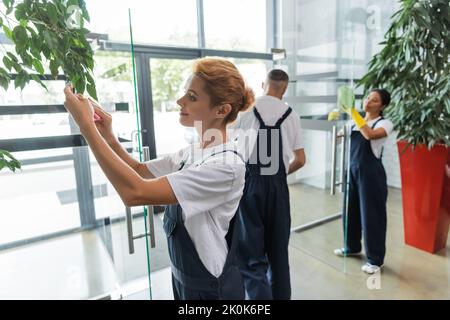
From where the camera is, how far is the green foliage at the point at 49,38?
0.83 m

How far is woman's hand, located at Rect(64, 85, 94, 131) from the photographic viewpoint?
81 centimetres

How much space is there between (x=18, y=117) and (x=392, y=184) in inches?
194

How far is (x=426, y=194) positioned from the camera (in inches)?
106

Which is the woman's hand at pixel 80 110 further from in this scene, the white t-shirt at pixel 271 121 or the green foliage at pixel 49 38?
the white t-shirt at pixel 271 121

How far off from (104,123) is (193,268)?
0.57 m

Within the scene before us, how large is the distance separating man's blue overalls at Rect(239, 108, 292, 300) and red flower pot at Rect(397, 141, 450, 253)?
1503 mm

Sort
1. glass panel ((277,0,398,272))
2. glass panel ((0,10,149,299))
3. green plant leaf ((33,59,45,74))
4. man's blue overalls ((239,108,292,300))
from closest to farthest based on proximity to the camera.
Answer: green plant leaf ((33,59,45,74)) < glass panel ((0,10,149,299)) < man's blue overalls ((239,108,292,300)) < glass panel ((277,0,398,272))

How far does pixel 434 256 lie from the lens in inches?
107

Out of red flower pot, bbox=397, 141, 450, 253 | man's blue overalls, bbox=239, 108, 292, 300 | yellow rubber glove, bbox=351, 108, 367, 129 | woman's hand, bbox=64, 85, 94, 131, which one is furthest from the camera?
red flower pot, bbox=397, 141, 450, 253

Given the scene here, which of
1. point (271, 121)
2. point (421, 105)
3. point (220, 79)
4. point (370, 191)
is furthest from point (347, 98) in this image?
point (220, 79)

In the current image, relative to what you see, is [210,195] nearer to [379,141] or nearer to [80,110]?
[80,110]

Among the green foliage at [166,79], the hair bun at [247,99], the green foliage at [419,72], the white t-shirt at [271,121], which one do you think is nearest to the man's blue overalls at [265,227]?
the white t-shirt at [271,121]

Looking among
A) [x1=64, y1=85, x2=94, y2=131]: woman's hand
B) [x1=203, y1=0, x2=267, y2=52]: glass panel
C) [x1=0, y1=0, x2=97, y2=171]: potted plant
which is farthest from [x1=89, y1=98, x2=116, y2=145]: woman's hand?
[x1=203, y1=0, x2=267, y2=52]: glass panel

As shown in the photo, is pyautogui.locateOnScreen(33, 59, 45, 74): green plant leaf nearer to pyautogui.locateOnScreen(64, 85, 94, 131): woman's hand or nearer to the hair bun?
pyautogui.locateOnScreen(64, 85, 94, 131): woman's hand
